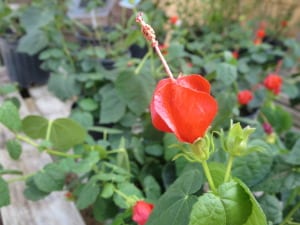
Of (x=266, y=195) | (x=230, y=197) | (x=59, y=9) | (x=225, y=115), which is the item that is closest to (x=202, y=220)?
(x=230, y=197)

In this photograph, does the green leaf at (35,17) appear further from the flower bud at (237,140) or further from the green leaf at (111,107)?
the flower bud at (237,140)

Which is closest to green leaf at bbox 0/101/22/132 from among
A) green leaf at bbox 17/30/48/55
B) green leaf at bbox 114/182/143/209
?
green leaf at bbox 114/182/143/209

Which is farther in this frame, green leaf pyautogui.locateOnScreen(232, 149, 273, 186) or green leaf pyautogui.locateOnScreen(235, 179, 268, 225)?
green leaf pyautogui.locateOnScreen(232, 149, 273, 186)

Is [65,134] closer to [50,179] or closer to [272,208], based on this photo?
[50,179]

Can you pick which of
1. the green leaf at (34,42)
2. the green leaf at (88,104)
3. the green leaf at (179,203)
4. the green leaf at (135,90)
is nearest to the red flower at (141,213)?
the green leaf at (179,203)

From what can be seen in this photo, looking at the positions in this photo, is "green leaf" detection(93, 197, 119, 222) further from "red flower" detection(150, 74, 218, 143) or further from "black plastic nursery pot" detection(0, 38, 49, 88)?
"black plastic nursery pot" detection(0, 38, 49, 88)

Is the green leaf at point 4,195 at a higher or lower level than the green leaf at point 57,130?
lower
